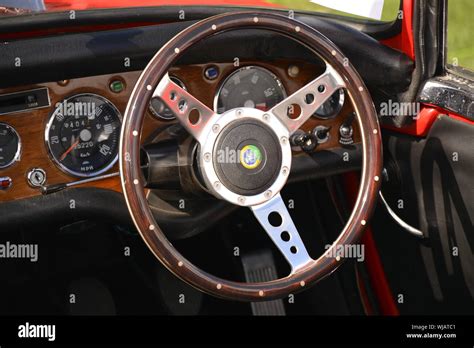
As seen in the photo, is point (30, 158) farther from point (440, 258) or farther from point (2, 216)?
point (440, 258)

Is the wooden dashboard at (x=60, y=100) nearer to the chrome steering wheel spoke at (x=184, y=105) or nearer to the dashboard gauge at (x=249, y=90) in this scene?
the dashboard gauge at (x=249, y=90)

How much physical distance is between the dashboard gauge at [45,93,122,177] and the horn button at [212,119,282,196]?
1.50 ft

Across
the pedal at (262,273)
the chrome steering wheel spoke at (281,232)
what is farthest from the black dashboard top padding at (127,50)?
the pedal at (262,273)

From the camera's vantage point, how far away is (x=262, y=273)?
3127mm

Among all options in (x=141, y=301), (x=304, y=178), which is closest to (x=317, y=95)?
(x=304, y=178)

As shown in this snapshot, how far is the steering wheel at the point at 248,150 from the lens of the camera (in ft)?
7.80

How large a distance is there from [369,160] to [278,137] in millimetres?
306

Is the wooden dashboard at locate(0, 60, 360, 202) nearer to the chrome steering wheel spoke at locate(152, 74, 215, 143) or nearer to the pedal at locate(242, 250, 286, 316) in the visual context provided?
the chrome steering wheel spoke at locate(152, 74, 215, 143)

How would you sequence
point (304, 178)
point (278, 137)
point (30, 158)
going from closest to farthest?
point (278, 137) < point (30, 158) < point (304, 178)

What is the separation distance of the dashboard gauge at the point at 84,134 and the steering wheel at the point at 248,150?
38 cm

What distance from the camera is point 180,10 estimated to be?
2.81 metres

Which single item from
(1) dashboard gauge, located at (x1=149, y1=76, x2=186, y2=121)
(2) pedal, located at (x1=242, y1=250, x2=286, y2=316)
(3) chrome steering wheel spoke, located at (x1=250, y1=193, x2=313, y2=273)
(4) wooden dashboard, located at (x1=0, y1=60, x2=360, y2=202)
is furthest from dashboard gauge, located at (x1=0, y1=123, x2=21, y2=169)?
(2) pedal, located at (x1=242, y1=250, x2=286, y2=316)

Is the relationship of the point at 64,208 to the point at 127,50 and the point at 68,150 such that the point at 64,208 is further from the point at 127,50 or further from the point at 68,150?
the point at 127,50

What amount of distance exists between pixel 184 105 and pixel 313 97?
1.44ft
